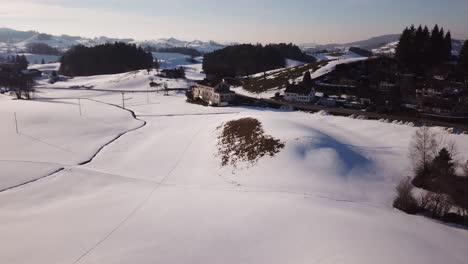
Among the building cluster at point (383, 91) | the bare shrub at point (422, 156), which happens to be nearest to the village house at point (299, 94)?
the building cluster at point (383, 91)

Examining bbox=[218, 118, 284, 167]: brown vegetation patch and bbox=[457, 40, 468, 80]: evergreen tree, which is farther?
bbox=[457, 40, 468, 80]: evergreen tree

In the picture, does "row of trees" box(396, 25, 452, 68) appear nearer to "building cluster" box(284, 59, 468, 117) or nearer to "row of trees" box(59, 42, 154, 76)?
"building cluster" box(284, 59, 468, 117)

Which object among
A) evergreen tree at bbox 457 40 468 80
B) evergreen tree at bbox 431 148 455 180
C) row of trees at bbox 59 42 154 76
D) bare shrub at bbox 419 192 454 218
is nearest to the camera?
bare shrub at bbox 419 192 454 218

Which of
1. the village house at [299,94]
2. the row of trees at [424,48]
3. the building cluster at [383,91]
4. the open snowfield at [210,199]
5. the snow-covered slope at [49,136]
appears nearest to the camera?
the open snowfield at [210,199]

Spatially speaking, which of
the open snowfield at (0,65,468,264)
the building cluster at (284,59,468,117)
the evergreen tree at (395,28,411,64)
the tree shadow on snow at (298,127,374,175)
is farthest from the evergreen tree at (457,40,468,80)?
the tree shadow on snow at (298,127,374,175)

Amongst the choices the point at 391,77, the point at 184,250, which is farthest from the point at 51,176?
the point at 391,77

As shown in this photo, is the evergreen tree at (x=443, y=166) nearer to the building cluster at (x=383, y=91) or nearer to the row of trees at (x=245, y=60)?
the building cluster at (x=383, y=91)
